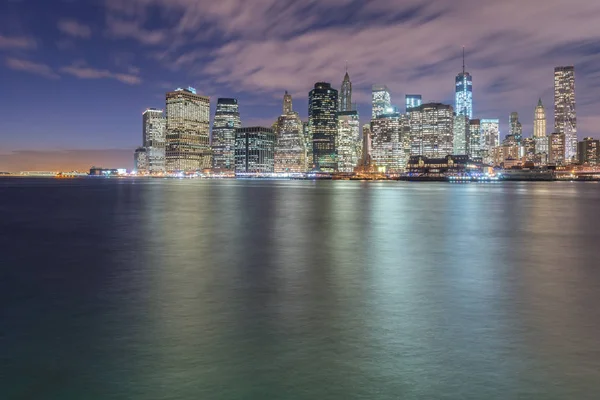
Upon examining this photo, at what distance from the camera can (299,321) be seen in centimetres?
1470

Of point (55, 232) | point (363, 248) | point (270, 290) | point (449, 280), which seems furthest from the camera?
point (55, 232)

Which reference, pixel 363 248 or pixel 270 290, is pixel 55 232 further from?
pixel 270 290

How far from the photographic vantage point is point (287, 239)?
35125 millimetres

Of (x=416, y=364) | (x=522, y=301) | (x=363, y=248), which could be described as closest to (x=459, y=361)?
(x=416, y=364)

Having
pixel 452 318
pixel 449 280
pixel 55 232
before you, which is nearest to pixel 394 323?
pixel 452 318

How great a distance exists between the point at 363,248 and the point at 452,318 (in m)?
15.4

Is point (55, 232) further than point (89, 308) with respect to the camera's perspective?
Yes

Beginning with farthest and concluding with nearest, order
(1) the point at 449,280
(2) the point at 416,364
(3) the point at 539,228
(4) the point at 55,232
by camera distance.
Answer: (3) the point at 539,228 < (4) the point at 55,232 < (1) the point at 449,280 < (2) the point at 416,364

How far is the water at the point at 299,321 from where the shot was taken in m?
10.2

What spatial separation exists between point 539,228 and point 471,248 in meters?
16.2

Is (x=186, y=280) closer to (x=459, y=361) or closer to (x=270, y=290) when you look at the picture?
(x=270, y=290)

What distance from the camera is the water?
10.2 metres

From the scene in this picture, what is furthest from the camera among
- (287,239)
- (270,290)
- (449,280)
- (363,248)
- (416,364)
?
(287,239)

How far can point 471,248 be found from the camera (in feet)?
101
